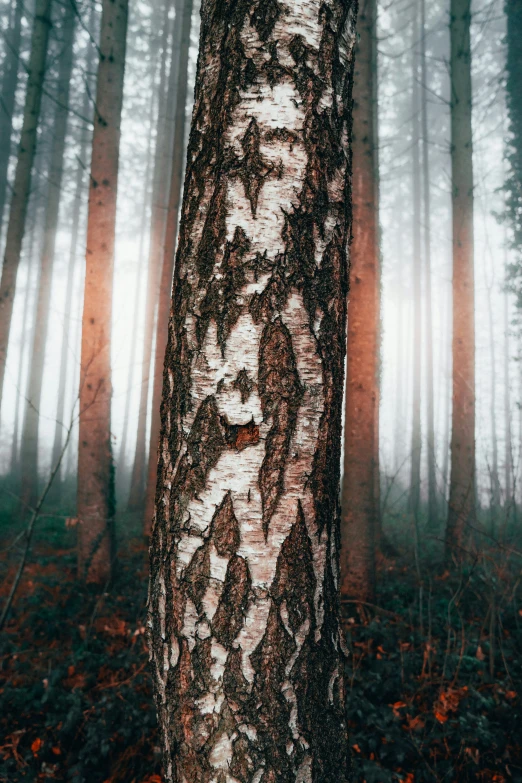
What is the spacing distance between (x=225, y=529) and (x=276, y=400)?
1.05 ft

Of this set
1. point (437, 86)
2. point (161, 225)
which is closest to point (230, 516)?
point (161, 225)

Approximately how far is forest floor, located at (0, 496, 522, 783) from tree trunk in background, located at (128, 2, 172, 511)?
6630 mm

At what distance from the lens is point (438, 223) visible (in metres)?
21.3

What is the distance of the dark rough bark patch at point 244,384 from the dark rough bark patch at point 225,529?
0.76 ft

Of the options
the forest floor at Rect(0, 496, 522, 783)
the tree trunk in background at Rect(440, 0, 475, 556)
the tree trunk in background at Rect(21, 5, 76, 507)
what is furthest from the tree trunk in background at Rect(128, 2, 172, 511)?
the tree trunk in background at Rect(440, 0, 475, 556)

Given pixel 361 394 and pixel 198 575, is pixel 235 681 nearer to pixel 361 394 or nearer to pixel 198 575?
pixel 198 575

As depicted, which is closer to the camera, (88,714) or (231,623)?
(231,623)

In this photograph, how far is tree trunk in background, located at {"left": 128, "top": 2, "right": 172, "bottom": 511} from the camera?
38.5 feet

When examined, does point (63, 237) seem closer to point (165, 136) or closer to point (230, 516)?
point (165, 136)

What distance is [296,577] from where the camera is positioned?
0.95 metres

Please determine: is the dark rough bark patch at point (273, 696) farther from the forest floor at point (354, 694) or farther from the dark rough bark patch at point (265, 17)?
the forest floor at point (354, 694)

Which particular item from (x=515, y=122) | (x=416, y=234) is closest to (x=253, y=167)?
(x=515, y=122)

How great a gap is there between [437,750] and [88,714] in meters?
2.35

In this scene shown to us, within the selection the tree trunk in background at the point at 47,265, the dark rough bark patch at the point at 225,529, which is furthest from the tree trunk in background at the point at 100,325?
the tree trunk in background at the point at 47,265
